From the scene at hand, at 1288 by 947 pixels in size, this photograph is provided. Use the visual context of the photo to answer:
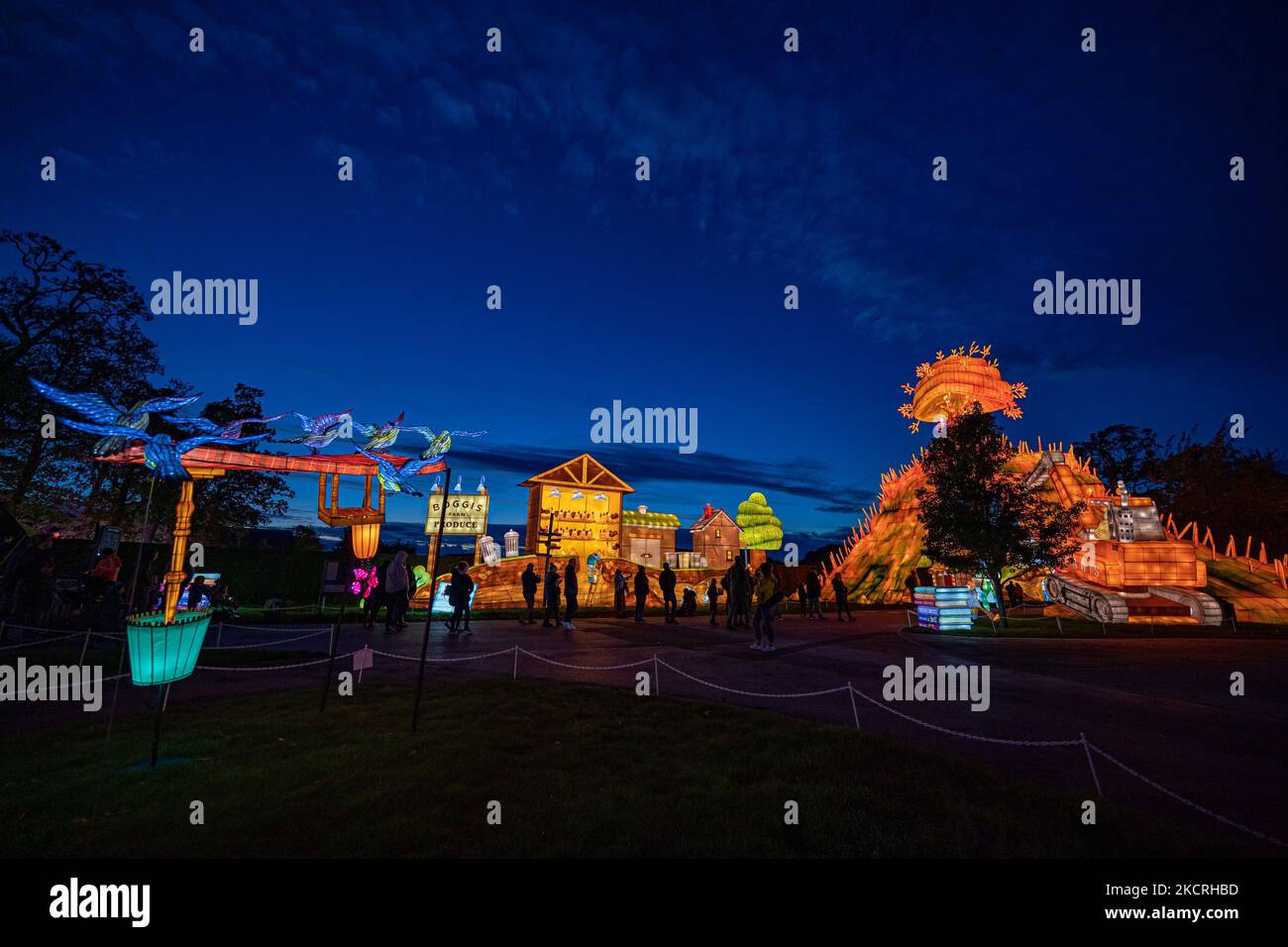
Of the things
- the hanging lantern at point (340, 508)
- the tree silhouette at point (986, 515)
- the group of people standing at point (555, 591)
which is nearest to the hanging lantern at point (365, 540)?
the hanging lantern at point (340, 508)

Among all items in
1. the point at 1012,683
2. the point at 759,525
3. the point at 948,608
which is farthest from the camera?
the point at 759,525

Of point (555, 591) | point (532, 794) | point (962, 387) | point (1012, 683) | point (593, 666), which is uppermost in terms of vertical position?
point (962, 387)

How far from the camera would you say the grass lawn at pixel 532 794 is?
3893 mm

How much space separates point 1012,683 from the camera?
9.68 m

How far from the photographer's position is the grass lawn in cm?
389

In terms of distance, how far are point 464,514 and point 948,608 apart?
23910mm

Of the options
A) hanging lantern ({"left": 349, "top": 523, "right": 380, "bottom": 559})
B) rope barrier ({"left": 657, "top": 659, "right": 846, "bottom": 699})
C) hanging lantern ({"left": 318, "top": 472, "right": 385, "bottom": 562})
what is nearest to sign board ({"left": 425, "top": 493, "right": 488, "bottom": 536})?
hanging lantern ({"left": 349, "top": 523, "right": 380, "bottom": 559})

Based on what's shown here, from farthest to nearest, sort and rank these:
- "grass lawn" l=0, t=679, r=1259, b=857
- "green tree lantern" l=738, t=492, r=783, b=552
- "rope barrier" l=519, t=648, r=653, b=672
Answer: "green tree lantern" l=738, t=492, r=783, b=552 < "rope barrier" l=519, t=648, r=653, b=672 < "grass lawn" l=0, t=679, r=1259, b=857

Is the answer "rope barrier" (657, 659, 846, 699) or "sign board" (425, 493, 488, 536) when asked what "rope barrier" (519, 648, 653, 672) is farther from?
"sign board" (425, 493, 488, 536)

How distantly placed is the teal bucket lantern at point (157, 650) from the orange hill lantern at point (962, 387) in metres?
32.3

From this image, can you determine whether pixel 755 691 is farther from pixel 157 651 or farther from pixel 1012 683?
pixel 157 651

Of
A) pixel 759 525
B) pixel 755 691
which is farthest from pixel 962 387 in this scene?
pixel 755 691

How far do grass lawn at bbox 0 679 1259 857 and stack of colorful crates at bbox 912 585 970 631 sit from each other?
43.5ft

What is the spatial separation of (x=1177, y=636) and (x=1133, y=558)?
227 inches
